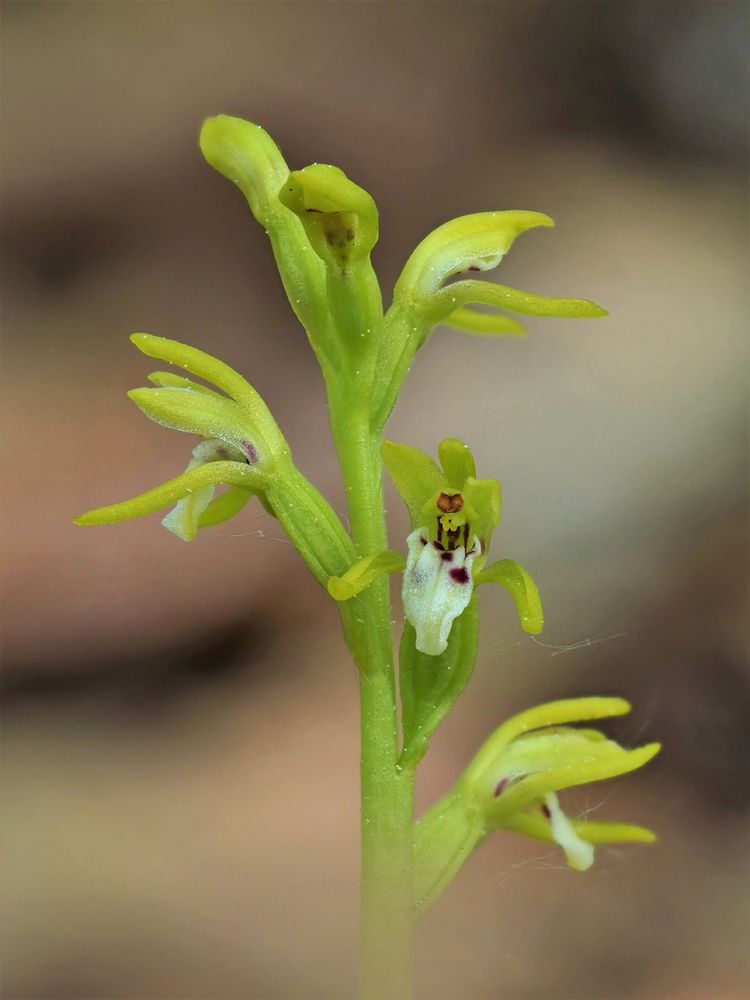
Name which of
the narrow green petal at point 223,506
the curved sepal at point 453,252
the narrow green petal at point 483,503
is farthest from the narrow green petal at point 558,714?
the curved sepal at point 453,252

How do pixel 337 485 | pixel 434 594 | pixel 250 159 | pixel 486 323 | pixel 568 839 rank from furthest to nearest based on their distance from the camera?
pixel 337 485 → pixel 486 323 → pixel 568 839 → pixel 250 159 → pixel 434 594

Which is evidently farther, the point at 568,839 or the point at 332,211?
the point at 568,839

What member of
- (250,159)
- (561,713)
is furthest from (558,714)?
(250,159)

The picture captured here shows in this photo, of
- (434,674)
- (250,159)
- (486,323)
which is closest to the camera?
(434,674)

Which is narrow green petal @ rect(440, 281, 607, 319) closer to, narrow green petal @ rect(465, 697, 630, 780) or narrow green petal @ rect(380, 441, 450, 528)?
narrow green petal @ rect(380, 441, 450, 528)

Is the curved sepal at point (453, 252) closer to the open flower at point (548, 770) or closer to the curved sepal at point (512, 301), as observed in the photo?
the curved sepal at point (512, 301)

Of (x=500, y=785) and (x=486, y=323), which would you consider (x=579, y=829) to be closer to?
(x=500, y=785)

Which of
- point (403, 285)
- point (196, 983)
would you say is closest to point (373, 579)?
point (403, 285)
